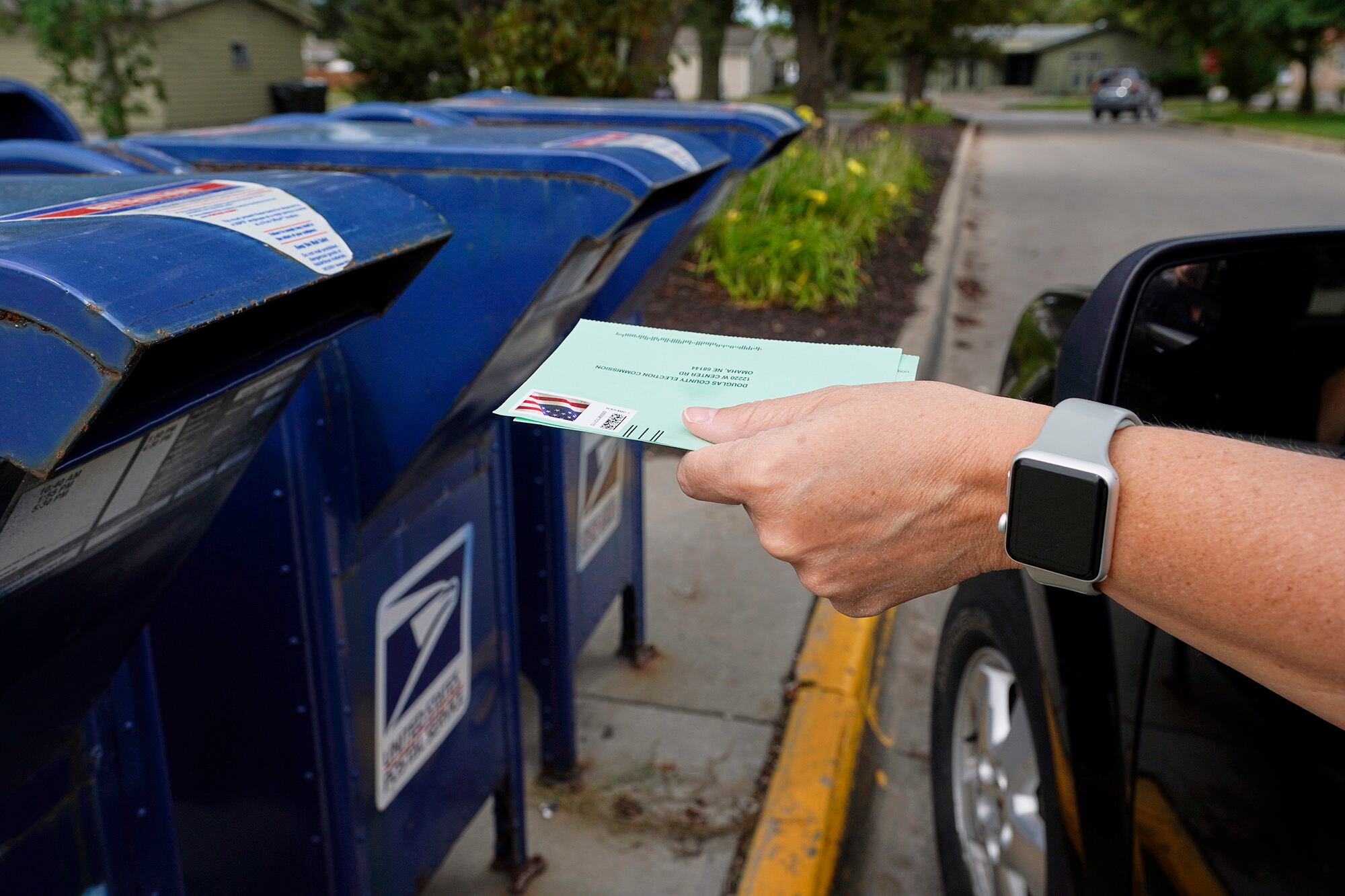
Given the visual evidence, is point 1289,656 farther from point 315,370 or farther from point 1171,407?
point 315,370

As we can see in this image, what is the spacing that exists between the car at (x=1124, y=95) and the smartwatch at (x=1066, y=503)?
41.2 m

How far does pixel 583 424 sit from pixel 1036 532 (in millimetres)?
490

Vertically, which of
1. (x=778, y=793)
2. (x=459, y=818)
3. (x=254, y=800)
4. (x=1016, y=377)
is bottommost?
(x=778, y=793)

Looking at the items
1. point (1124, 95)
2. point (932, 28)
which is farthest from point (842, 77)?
point (932, 28)

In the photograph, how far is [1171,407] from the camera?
1.84 m

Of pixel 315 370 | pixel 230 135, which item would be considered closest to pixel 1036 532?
pixel 315 370

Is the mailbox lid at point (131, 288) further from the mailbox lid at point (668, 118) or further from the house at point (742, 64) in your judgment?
the house at point (742, 64)

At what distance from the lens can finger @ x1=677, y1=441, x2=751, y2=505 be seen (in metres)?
1.26

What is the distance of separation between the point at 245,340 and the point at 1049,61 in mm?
78565

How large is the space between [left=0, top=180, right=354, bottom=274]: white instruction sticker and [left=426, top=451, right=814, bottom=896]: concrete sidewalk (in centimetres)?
198

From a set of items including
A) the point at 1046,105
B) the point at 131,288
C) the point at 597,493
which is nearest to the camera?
the point at 131,288

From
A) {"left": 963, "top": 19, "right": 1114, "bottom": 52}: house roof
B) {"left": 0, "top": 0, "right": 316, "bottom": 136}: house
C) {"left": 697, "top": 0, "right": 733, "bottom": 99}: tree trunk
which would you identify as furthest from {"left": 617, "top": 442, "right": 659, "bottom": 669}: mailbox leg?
{"left": 963, "top": 19, "right": 1114, "bottom": 52}: house roof

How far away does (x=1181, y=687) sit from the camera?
167 centimetres

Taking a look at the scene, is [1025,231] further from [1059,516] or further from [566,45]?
[1059,516]
